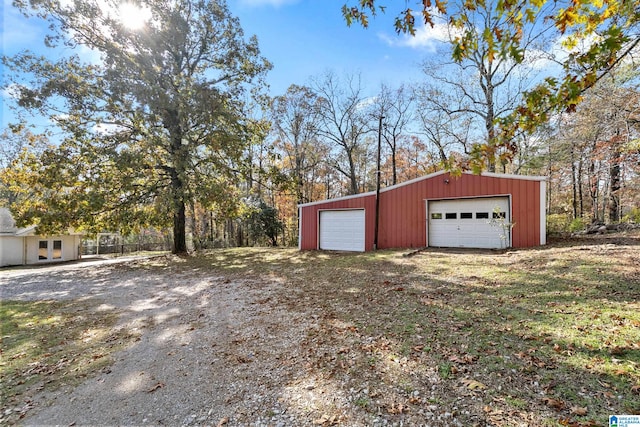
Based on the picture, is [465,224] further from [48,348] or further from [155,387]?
[48,348]

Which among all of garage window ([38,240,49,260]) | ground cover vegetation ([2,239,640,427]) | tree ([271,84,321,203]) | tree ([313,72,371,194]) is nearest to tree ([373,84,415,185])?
tree ([313,72,371,194])

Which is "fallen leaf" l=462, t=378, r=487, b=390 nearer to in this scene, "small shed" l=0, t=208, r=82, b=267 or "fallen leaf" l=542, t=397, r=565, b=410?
"fallen leaf" l=542, t=397, r=565, b=410

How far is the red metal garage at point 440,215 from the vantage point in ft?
32.0

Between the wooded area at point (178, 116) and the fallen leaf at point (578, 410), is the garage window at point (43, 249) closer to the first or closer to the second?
the wooded area at point (178, 116)

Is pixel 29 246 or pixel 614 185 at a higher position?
pixel 614 185

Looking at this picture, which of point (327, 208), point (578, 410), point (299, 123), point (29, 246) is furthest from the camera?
point (299, 123)

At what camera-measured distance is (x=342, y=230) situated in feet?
43.0

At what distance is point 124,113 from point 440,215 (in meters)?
12.7

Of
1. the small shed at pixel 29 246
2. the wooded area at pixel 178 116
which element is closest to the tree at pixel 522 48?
the wooded area at pixel 178 116

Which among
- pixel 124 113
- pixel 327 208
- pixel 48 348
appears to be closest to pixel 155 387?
pixel 48 348

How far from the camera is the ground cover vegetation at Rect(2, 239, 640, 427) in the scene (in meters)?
2.20

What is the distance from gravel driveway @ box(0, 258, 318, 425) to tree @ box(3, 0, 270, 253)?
21.1 feet

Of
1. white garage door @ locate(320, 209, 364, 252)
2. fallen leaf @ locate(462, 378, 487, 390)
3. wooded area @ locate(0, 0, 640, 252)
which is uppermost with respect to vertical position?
wooded area @ locate(0, 0, 640, 252)

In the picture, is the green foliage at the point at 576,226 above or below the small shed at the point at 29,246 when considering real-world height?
above
